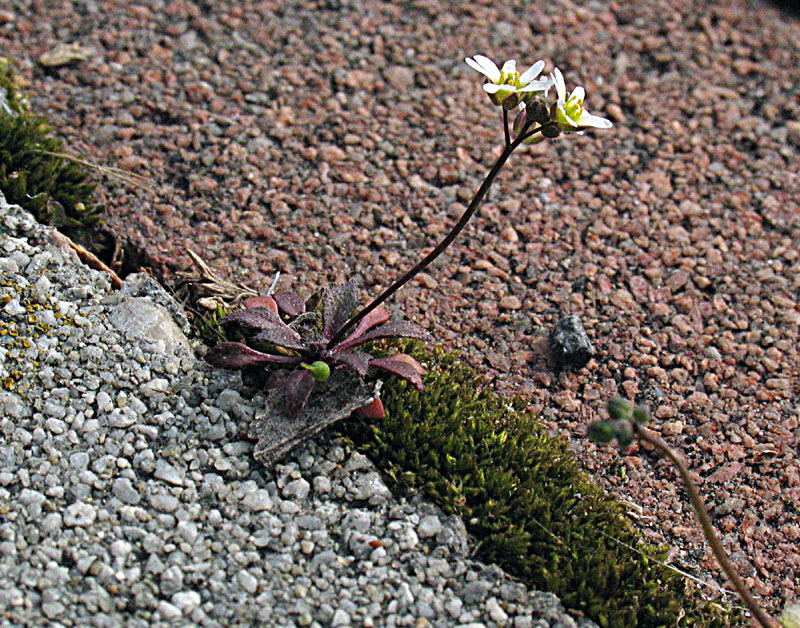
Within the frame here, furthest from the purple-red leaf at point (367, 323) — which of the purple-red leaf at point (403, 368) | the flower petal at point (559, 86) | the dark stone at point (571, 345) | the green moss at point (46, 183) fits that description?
the green moss at point (46, 183)

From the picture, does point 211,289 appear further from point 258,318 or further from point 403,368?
point 403,368

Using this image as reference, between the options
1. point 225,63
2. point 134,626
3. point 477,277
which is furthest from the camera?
point 225,63

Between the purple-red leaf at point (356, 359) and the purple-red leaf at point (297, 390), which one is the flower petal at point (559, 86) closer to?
the purple-red leaf at point (356, 359)

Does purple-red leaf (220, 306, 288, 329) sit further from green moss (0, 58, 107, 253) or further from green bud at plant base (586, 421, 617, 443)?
green bud at plant base (586, 421, 617, 443)

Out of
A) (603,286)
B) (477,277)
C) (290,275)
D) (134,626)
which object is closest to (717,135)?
(603,286)

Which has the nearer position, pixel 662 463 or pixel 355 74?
pixel 662 463

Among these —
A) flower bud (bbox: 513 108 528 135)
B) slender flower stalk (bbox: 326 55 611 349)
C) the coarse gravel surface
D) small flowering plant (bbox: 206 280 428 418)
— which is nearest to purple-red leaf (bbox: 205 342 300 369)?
small flowering plant (bbox: 206 280 428 418)

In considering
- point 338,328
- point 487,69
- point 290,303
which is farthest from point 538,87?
point 290,303

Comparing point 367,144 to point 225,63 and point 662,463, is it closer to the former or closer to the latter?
point 225,63
